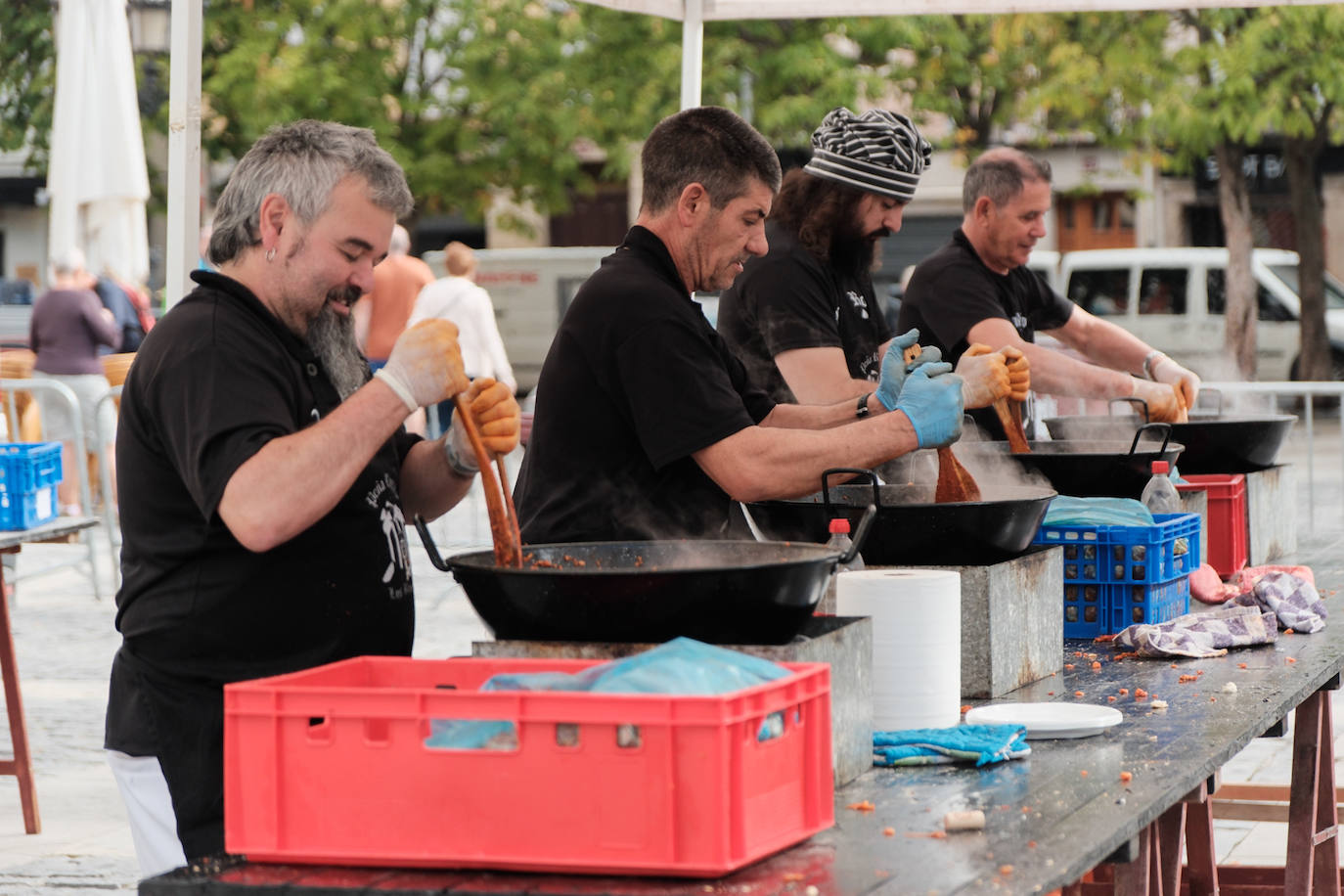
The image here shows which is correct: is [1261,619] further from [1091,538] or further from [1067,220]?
[1067,220]

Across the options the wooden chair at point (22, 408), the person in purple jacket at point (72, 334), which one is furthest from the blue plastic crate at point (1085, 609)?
the person in purple jacket at point (72, 334)

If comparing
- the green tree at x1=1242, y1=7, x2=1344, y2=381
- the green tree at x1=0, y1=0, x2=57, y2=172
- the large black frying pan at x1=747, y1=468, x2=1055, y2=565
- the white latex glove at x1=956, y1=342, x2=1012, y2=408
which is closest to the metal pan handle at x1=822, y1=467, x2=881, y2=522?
the large black frying pan at x1=747, y1=468, x2=1055, y2=565

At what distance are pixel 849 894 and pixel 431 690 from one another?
0.46 metres

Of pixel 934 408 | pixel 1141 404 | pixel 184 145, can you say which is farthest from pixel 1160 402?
pixel 184 145

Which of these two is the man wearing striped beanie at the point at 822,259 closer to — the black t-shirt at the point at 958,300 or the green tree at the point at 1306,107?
the black t-shirt at the point at 958,300

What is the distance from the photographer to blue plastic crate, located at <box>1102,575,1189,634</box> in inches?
134

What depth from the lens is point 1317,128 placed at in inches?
710

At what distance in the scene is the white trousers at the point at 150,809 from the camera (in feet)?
8.23

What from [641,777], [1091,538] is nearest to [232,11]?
[1091,538]

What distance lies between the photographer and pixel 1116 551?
341 cm

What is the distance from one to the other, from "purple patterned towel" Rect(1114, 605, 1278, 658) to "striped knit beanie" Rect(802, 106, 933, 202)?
1.23 meters

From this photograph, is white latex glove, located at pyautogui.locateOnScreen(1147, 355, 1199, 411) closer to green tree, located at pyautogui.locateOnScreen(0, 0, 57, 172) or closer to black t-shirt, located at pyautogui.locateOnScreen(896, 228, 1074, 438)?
black t-shirt, located at pyautogui.locateOnScreen(896, 228, 1074, 438)

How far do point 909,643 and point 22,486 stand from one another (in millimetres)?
3651

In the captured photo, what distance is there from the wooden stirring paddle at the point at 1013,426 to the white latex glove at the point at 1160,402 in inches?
26.1
